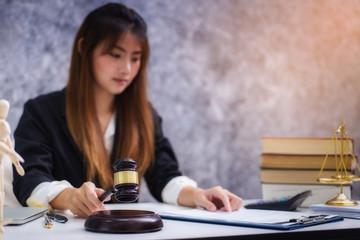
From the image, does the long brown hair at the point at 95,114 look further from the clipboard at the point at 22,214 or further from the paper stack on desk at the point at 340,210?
the paper stack on desk at the point at 340,210

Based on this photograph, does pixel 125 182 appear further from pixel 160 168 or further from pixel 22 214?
pixel 160 168

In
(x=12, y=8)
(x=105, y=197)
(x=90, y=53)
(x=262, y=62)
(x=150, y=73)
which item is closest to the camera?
(x=105, y=197)

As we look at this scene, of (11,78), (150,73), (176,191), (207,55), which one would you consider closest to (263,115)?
(207,55)

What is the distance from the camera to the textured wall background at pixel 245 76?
2.24m

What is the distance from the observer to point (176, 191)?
1.47 metres

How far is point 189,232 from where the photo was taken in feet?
2.67

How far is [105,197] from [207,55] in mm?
1482

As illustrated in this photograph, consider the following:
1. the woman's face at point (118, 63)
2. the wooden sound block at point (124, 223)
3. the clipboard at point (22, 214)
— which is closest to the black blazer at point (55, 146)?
the woman's face at point (118, 63)

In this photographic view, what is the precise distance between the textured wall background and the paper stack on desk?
3.77 feet

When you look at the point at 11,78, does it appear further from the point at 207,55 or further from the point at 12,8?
the point at 207,55

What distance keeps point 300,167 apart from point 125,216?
77 centimetres

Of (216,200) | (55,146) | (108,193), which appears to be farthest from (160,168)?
(108,193)

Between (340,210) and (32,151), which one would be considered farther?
(32,151)

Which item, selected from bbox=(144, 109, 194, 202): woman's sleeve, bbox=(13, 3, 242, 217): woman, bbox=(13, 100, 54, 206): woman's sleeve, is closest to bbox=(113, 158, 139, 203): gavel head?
bbox=(13, 100, 54, 206): woman's sleeve
